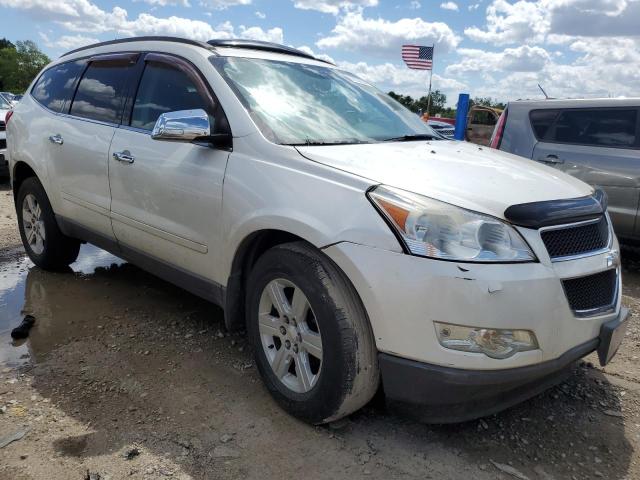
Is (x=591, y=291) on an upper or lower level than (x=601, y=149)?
lower

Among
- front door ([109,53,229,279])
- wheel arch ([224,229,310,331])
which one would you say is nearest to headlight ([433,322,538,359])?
wheel arch ([224,229,310,331])

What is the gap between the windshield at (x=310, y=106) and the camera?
291 cm

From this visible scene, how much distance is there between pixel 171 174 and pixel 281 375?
133cm

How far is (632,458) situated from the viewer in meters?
2.52

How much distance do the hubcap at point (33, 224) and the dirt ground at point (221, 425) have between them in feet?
3.96

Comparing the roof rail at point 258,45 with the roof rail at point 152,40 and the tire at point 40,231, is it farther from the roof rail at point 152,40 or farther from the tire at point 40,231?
the tire at point 40,231

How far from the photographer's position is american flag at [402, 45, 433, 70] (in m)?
18.4

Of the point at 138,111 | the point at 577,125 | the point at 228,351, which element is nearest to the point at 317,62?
the point at 138,111

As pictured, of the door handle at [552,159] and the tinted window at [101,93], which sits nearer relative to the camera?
the tinted window at [101,93]

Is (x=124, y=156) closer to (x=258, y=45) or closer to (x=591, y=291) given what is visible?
(x=258, y=45)

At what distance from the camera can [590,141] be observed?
5.91 meters

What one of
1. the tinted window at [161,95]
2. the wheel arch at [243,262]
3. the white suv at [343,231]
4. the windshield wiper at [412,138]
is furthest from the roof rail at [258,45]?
the wheel arch at [243,262]

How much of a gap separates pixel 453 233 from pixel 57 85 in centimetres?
389

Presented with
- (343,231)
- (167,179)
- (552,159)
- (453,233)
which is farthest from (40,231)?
(552,159)
